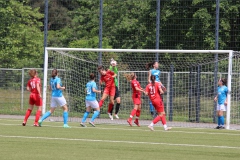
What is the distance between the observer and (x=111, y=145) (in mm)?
14727

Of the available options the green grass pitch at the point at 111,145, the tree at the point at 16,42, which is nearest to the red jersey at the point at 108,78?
the green grass pitch at the point at 111,145

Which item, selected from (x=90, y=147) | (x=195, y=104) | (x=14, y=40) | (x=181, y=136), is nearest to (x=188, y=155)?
(x=90, y=147)

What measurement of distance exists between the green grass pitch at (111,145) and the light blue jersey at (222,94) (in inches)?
129

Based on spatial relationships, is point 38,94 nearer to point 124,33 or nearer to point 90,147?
point 90,147

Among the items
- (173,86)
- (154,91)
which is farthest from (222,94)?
(173,86)

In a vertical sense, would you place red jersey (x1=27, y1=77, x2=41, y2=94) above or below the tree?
below

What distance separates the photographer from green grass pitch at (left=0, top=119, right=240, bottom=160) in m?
12.5

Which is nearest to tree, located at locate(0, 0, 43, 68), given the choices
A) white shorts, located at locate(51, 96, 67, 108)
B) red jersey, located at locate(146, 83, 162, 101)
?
white shorts, located at locate(51, 96, 67, 108)

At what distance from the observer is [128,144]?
49.3 ft

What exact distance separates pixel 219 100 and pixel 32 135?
27.2ft

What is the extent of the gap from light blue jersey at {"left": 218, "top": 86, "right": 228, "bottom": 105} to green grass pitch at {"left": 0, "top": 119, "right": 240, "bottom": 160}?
3.27 metres

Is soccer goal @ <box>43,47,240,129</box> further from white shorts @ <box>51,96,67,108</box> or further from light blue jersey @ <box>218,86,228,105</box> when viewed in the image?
Result: white shorts @ <box>51,96,67,108</box>

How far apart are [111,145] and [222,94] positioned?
877 cm

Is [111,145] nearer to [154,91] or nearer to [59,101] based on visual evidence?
[154,91]
